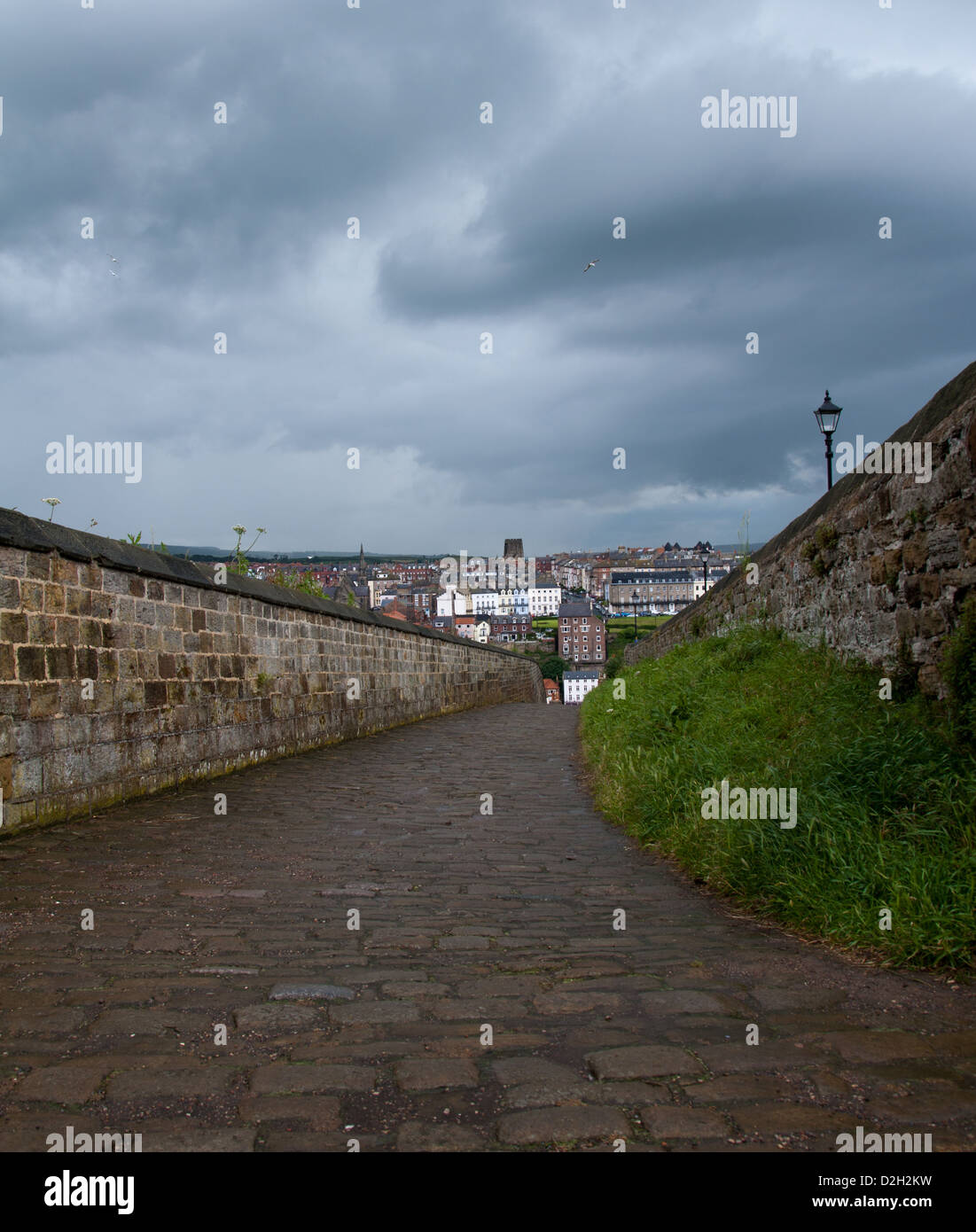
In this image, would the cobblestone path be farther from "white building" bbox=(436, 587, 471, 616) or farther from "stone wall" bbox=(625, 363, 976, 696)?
"white building" bbox=(436, 587, 471, 616)

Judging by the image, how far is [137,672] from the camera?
6.76 m

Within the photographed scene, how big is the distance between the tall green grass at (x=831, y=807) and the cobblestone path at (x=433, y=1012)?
0.64 feet

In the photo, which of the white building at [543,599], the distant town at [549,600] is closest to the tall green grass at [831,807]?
the distant town at [549,600]

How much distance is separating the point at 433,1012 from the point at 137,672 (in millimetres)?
4696

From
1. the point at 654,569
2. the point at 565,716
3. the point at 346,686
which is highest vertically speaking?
the point at 654,569

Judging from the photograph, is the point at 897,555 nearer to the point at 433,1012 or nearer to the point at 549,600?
the point at 433,1012

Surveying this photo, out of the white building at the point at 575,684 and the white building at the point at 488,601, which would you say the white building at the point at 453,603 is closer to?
the white building at the point at 488,601

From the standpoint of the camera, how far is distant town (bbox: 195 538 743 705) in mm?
101250

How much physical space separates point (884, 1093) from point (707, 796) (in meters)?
2.82

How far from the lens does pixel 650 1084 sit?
2.37 m

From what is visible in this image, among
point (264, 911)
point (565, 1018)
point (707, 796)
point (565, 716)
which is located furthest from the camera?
point (565, 716)

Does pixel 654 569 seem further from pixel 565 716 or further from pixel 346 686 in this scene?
pixel 346 686
